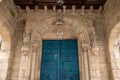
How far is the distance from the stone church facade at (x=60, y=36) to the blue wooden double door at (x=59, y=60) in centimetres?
15

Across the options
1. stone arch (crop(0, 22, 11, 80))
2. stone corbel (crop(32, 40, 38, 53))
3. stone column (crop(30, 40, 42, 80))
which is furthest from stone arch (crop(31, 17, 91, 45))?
stone arch (crop(0, 22, 11, 80))

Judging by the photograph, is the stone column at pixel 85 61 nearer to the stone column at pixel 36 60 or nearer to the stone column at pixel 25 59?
the stone column at pixel 36 60

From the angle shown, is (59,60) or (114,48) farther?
(59,60)

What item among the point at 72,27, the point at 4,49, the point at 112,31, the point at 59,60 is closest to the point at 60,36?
the point at 72,27

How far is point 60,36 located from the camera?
5.62 meters

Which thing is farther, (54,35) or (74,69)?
(54,35)

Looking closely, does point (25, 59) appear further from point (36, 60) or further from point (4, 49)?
point (4, 49)

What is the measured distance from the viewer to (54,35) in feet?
18.6

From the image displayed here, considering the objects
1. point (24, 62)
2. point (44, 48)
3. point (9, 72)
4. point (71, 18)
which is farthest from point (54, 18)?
point (9, 72)

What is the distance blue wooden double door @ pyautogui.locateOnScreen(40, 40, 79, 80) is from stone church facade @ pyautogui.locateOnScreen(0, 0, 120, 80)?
151 mm

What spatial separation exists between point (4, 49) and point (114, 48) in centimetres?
325

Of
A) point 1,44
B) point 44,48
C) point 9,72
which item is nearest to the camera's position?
point 9,72

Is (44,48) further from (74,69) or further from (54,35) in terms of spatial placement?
(74,69)

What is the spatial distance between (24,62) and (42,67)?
592 millimetres
